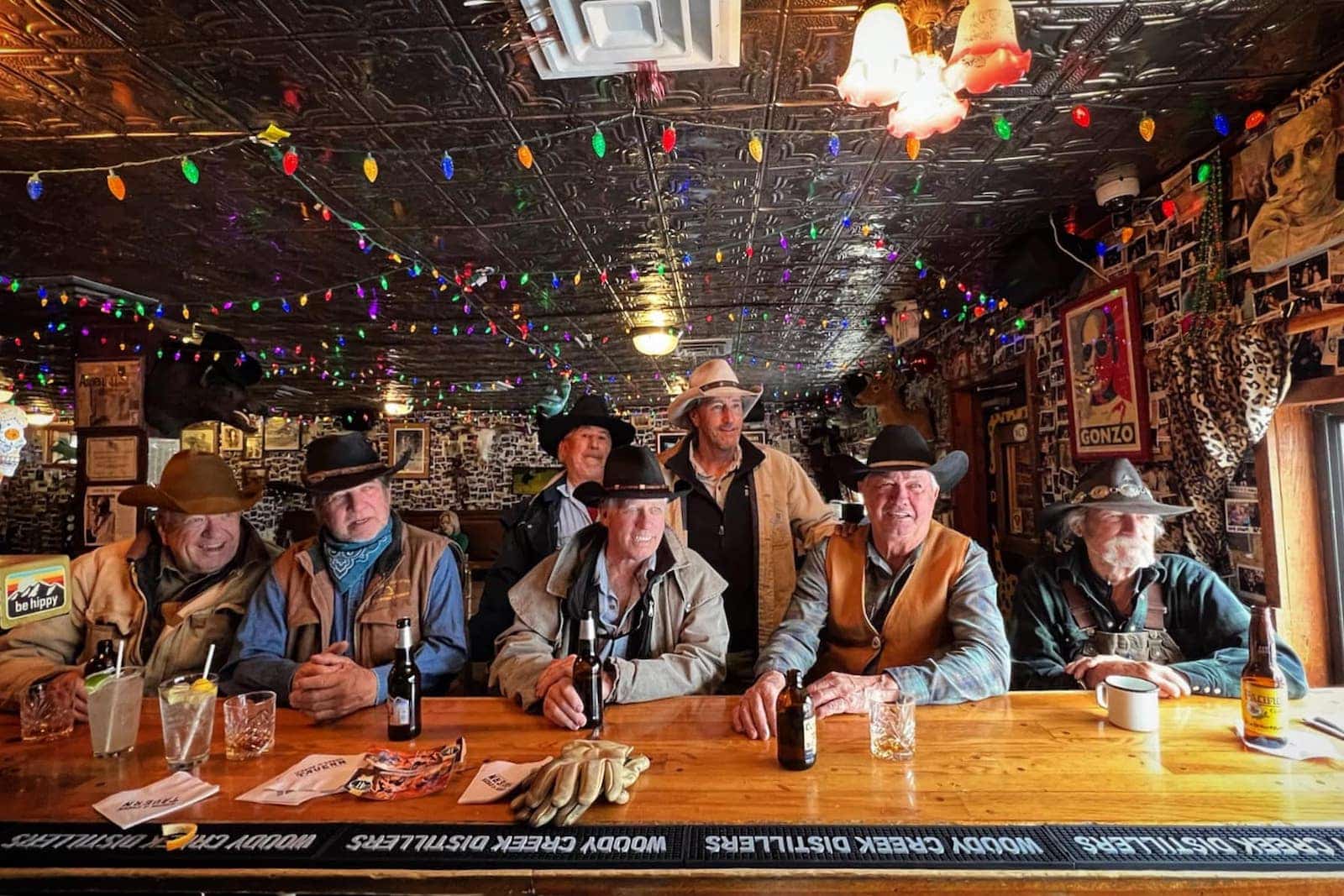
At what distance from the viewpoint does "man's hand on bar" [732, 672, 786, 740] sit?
156cm

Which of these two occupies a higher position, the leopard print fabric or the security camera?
the security camera

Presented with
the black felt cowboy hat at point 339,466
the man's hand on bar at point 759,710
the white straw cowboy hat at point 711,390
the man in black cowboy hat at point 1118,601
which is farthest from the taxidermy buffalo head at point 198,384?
the man in black cowboy hat at point 1118,601

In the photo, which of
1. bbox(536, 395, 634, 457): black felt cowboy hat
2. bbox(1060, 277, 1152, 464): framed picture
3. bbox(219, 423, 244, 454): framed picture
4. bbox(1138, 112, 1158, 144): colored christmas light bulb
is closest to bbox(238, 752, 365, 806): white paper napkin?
bbox(536, 395, 634, 457): black felt cowboy hat

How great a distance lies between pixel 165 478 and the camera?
2316 mm

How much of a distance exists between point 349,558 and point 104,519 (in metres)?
3.68

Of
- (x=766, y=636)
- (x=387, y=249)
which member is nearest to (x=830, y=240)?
(x=766, y=636)

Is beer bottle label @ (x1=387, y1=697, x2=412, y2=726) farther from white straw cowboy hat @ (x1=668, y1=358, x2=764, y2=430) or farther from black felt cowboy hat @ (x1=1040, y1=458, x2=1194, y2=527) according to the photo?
black felt cowboy hat @ (x1=1040, y1=458, x2=1194, y2=527)

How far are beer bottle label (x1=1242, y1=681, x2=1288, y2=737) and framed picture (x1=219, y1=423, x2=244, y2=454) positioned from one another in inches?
553

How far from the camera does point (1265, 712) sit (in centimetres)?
146

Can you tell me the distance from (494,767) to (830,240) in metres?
3.40

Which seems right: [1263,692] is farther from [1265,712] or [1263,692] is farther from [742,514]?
[742,514]

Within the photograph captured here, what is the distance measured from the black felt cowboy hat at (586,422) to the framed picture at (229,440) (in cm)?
1130

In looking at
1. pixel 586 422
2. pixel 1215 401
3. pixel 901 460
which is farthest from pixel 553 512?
pixel 1215 401

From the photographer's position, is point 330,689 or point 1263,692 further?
point 330,689
